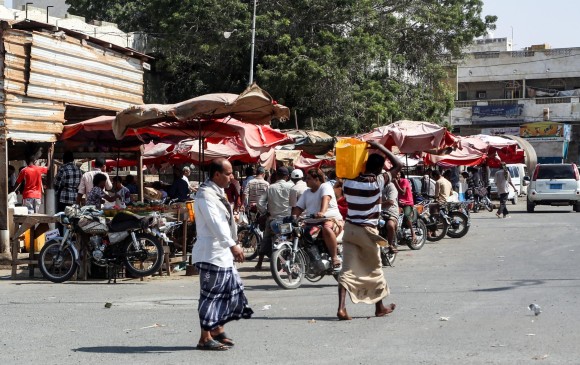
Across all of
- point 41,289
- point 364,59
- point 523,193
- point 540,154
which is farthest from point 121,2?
point 41,289

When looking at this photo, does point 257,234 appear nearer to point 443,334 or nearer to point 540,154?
point 443,334

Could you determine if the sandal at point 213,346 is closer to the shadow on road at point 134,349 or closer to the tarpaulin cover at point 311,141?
the shadow on road at point 134,349

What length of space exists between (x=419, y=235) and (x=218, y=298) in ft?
42.2

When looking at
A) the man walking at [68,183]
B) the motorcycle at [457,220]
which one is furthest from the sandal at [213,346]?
the motorcycle at [457,220]

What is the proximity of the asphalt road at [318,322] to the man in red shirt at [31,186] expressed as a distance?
9.25 ft

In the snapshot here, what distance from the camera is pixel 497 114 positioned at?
7012 cm

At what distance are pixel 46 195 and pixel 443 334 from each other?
11.2 m

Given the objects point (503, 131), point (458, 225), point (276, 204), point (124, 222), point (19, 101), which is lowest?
point (458, 225)

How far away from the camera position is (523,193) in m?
54.9

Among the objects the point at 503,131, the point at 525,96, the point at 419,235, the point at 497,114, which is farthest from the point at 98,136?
the point at 525,96

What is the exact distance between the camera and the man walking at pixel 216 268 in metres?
8.76

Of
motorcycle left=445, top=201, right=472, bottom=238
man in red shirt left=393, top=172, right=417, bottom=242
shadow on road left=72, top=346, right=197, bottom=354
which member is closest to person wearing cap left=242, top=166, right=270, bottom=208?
man in red shirt left=393, top=172, right=417, bottom=242

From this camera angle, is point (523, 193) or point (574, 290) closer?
point (574, 290)

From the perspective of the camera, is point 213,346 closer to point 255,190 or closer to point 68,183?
point 68,183
